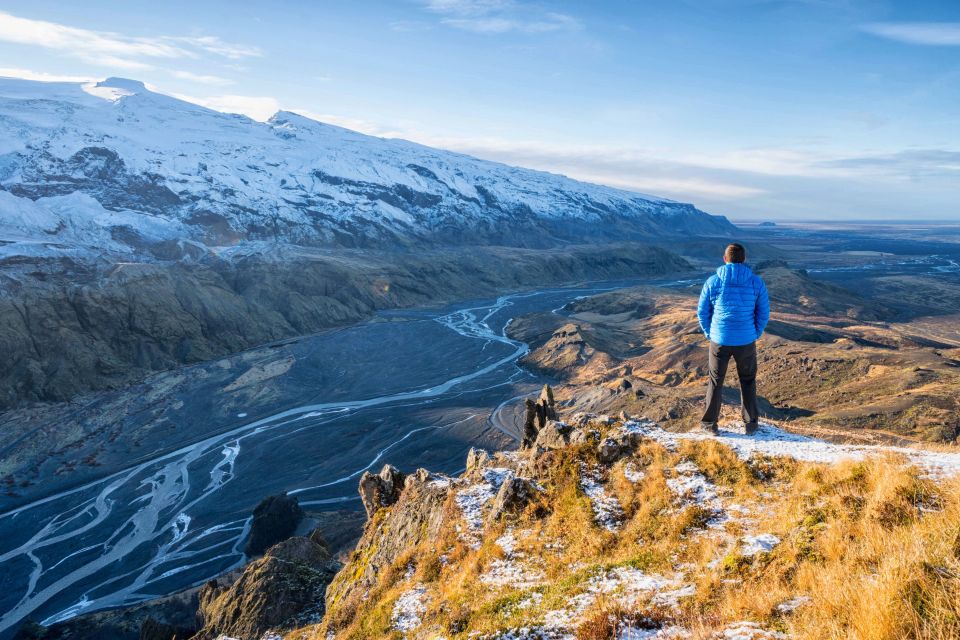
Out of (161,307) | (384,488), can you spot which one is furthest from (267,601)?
(161,307)

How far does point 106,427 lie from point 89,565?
86.0 ft

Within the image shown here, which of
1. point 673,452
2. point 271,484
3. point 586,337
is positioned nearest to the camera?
point 673,452

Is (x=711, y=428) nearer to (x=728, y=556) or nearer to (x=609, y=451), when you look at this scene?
(x=609, y=451)

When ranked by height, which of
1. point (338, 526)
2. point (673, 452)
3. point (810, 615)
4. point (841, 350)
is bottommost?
point (338, 526)

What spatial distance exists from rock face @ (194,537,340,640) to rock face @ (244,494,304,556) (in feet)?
58.3

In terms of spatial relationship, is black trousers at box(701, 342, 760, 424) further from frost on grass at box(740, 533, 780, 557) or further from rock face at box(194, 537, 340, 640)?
rock face at box(194, 537, 340, 640)

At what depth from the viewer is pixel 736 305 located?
848 cm

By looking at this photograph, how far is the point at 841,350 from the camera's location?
1965 inches

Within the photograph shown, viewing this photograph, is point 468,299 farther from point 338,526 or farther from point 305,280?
point 338,526

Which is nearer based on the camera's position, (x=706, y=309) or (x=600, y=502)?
(x=600, y=502)

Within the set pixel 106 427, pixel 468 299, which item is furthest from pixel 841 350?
pixel 468 299

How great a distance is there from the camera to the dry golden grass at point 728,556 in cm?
381

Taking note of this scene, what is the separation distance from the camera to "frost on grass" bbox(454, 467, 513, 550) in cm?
884

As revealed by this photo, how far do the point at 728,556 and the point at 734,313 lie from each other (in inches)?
160
